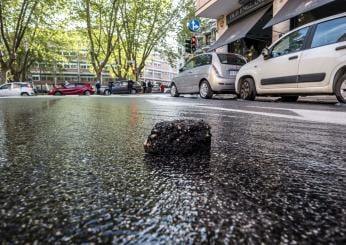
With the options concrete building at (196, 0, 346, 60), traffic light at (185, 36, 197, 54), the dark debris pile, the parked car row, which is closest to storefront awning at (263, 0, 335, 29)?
concrete building at (196, 0, 346, 60)

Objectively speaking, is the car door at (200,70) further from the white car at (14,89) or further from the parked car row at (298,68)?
the white car at (14,89)

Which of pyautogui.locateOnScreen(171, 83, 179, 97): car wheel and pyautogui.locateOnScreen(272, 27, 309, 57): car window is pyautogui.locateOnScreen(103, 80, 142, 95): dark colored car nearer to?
pyautogui.locateOnScreen(171, 83, 179, 97): car wheel

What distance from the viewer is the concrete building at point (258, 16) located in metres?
10.2

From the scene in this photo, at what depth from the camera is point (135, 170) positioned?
1.17 metres

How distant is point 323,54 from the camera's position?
609 centimetres

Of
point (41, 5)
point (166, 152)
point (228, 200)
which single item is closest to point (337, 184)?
point (228, 200)

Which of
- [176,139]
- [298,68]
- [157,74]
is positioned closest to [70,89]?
[298,68]

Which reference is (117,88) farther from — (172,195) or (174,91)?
(172,195)

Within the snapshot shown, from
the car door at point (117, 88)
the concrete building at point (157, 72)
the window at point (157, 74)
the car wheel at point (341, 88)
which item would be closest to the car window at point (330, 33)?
the car wheel at point (341, 88)

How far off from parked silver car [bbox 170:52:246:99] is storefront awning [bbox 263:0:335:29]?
1790mm

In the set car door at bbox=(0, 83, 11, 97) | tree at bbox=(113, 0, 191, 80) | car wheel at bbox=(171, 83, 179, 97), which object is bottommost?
car door at bbox=(0, 83, 11, 97)

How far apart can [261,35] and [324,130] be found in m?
12.0

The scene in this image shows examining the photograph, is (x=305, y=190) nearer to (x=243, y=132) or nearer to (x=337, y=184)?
(x=337, y=184)

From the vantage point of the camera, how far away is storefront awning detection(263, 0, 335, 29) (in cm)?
920
